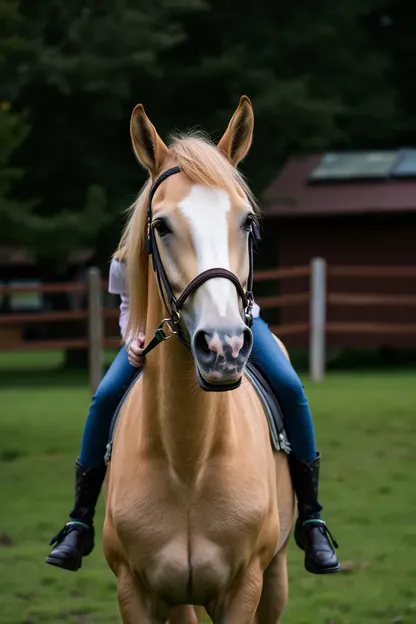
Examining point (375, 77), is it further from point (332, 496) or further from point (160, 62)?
point (332, 496)

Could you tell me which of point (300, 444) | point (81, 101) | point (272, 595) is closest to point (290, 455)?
point (300, 444)

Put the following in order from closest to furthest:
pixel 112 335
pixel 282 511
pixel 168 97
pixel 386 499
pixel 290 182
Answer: pixel 282 511
pixel 386 499
pixel 290 182
pixel 168 97
pixel 112 335

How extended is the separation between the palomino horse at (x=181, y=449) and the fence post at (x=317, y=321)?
46.2ft

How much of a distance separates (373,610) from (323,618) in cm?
32

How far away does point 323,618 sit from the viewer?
5969 mm

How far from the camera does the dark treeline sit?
70.8 feet

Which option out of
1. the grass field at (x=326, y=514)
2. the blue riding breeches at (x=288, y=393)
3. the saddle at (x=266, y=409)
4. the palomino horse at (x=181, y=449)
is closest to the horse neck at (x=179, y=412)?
the palomino horse at (x=181, y=449)

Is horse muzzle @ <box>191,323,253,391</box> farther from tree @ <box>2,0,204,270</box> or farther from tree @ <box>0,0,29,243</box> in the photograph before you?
tree @ <box>2,0,204,270</box>

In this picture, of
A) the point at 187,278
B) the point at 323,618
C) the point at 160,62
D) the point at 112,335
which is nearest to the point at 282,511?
the point at 323,618

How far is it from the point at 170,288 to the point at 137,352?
0.50 m

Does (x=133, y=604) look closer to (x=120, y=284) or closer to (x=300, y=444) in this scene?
(x=300, y=444)

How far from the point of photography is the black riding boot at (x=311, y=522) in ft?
16.2

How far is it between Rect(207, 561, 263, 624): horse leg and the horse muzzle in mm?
1081

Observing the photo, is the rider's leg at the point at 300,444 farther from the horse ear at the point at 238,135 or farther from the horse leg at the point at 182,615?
the horse ear at the point at 238,135
